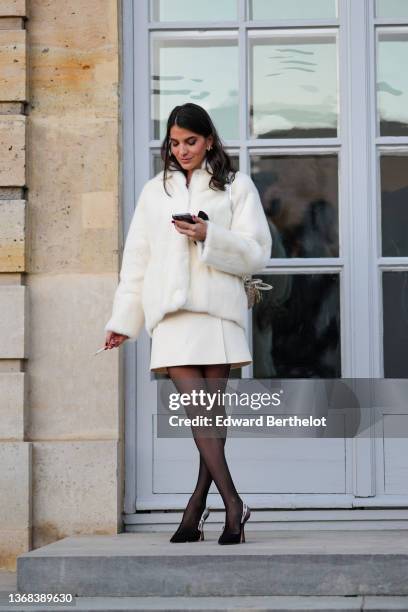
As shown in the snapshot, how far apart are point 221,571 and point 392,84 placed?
2.96 m

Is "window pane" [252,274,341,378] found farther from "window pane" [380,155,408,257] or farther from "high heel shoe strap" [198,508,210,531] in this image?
"high heel shoe strap" [198,508,210,531]

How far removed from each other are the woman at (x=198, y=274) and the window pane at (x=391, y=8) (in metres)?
1.76

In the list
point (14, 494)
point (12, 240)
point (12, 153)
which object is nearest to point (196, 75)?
point (12, 153)

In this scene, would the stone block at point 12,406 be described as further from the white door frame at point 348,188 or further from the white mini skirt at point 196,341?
the white mini skirt at point 196,341

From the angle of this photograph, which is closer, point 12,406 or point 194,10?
point 12,406

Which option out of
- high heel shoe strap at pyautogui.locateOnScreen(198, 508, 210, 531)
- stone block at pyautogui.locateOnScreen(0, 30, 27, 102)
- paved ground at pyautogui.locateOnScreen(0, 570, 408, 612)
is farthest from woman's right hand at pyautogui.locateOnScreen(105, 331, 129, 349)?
stone block at pyautogui.locateOnScreen(0, 30, 27, 102)

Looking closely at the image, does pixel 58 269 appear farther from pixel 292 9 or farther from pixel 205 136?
pixel 292 9

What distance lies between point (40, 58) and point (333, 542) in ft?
9.38

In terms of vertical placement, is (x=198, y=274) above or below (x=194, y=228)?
below

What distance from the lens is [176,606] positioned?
5340 millimetres

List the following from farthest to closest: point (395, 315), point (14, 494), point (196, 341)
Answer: point (395, 315), point (14, 494), point (196, 341)

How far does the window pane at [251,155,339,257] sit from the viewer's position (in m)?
7.19

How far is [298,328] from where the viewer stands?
7180mm

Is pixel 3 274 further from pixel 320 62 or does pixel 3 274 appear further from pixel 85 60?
pixel 320 62
